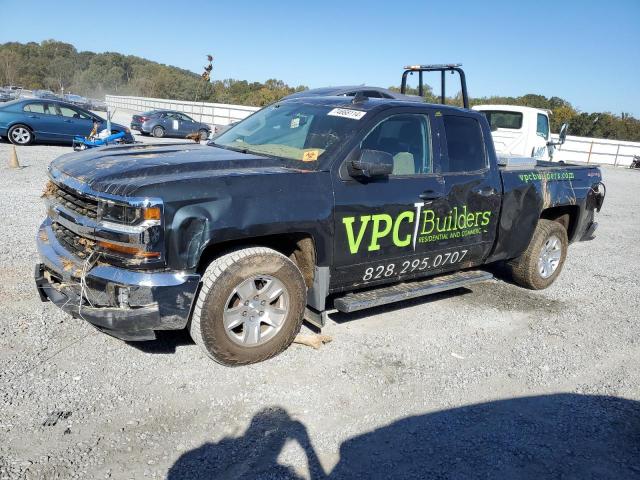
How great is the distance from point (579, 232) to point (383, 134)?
353 cm

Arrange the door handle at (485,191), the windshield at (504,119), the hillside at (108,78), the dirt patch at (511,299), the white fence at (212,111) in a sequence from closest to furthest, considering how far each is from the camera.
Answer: the door handle at (485,191), the dirt patch at (511,299), the windshield at (504,119), the white fence at (212,111), the hillside at (108,78)

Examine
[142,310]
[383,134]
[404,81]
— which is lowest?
[142,310]

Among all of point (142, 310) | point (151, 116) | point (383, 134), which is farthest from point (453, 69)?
point (151, 116)

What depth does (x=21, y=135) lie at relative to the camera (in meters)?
15.8

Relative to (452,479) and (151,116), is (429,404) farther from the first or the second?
(151,116)

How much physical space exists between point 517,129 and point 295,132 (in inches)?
A: 410

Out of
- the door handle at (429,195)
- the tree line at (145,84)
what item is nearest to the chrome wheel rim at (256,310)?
the door handle at (429,195)

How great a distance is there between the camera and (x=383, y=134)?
433 cm

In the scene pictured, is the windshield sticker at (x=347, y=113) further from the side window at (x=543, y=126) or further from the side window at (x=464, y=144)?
the side window at (x=543, y=126)

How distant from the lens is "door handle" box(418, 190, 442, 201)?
4375 millimetres

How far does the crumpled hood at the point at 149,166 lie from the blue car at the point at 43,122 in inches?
463

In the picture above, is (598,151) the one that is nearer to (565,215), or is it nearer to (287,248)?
Result: (565,215)

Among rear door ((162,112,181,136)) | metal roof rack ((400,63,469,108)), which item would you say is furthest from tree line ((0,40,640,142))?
metal roof rack ((400,63,469,108))

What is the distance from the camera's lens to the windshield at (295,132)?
4.11m
